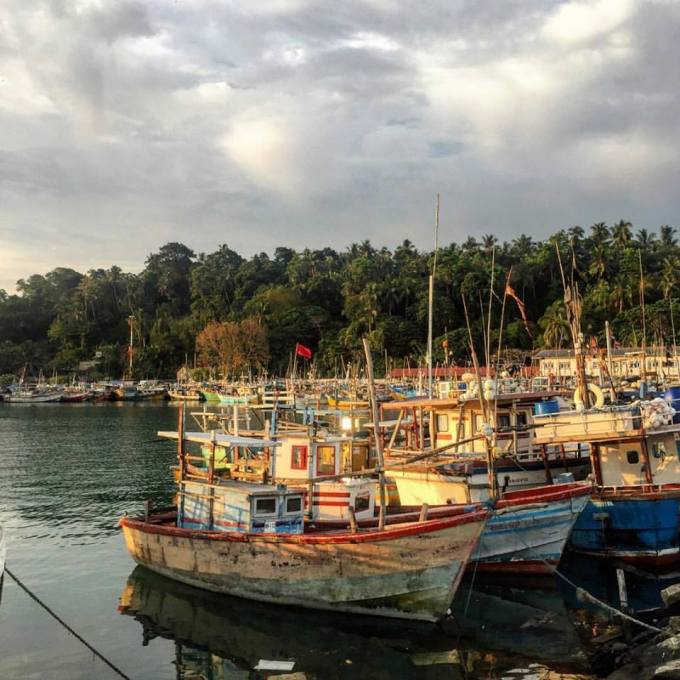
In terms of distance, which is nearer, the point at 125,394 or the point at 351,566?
the point at 351,566

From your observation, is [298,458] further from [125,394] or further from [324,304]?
[324,304]

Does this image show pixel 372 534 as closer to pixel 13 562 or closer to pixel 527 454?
pixel 527 454

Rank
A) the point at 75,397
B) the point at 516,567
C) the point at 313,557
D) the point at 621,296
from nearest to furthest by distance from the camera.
Result: the point at 313,557 < the point at 516,567 < the point at 621,296 < the point at 75,397

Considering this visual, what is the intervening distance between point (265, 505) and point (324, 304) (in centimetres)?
11396

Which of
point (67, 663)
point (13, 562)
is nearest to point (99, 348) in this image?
point (13, 562)

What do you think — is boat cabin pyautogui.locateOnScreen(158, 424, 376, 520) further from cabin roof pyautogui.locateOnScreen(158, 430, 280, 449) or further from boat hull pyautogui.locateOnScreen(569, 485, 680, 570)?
boat hull pyautogui.locateOnScreen(569, 485, 680, 570)

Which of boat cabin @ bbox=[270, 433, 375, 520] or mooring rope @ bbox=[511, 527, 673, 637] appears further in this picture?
boat cabin @ bbox=[270, 433, 375, 520]

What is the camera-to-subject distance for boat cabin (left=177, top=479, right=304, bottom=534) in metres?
16.5

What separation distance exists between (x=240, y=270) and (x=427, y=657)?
446ft

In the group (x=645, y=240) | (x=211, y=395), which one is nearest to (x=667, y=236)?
(x=645, y=240)

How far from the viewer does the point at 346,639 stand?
46.9 ft

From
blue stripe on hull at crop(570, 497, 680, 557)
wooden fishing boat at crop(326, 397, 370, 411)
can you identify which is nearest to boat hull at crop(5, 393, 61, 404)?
wooden fishing boat at crop(326, 397, 370, 411)

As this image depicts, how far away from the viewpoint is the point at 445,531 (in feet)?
46.4

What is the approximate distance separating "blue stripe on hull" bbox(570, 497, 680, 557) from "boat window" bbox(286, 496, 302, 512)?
28.7 ft
